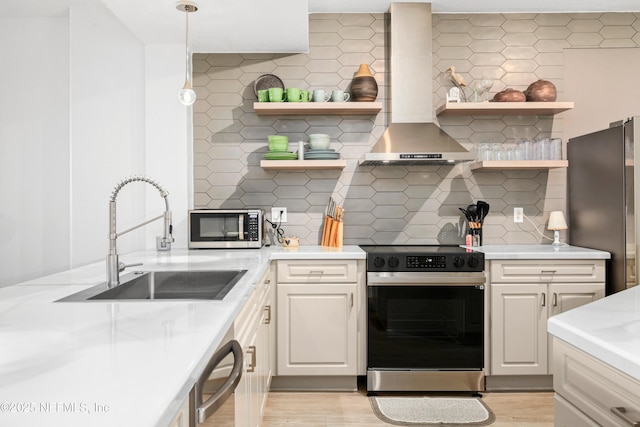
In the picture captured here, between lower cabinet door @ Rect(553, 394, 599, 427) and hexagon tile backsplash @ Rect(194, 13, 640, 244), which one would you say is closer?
lower cabinet door @ Rect(553, 394, 599, 427)

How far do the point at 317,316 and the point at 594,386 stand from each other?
2.06m

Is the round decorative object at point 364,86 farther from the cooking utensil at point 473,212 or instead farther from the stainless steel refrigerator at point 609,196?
the stainless steel refrigerator at point 609,196

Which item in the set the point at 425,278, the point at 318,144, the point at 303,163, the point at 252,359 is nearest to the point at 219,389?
the point at 252,359

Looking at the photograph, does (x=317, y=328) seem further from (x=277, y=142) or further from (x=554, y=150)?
(x=554, y=150)

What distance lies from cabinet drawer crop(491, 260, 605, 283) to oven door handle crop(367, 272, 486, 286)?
157mm

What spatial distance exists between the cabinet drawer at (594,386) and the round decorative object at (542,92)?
269 centimetres

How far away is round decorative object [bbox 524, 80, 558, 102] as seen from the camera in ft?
11.3

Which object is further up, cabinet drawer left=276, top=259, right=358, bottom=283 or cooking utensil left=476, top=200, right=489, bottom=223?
cooking utensil left=476, top=200, right=489, bottom=223

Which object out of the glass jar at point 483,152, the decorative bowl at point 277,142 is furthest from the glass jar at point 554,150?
the decorative bowl at point 277,142

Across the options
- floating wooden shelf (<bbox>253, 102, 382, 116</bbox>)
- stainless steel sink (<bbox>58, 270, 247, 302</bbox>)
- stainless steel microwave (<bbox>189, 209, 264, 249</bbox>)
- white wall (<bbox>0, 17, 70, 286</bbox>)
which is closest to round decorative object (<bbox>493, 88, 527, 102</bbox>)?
floating wooden shelf (<bbox>253, 102, 382, 116</bbox>)

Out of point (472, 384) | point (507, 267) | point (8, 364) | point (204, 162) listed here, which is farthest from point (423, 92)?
point (8, 364)

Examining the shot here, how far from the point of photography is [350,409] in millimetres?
2818

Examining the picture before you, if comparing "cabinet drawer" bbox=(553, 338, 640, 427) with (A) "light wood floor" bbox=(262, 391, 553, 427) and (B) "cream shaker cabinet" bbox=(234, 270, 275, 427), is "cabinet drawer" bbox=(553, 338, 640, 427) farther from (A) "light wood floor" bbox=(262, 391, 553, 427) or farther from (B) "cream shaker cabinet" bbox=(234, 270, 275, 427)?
(A) "light wood floor" bbox=(262, 391, 553, 427)

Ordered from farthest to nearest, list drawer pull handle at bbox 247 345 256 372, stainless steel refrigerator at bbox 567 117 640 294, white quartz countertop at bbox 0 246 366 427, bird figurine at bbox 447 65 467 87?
1. bird figurine at bbox 447 65 467 87
2. stainless steel refrigerator at bbox 567 117 640 294
3. drawer pull handle at bbox 247 345 256 372
4. white quartz countertop at bbox 0 246 366 427
